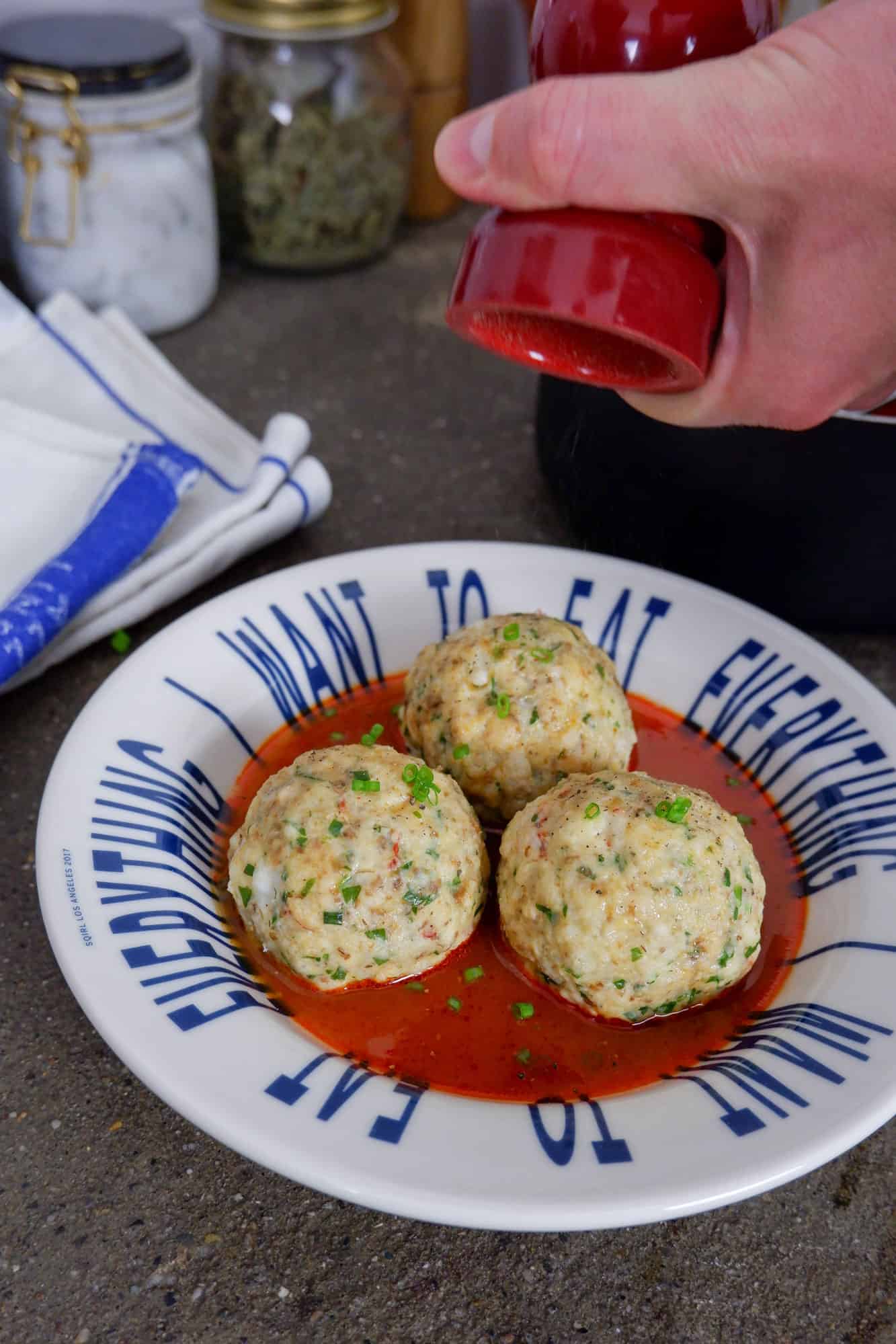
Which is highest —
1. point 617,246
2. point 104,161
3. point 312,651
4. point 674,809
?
point 617,246

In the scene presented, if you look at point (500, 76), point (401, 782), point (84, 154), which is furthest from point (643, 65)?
point (500, 76)

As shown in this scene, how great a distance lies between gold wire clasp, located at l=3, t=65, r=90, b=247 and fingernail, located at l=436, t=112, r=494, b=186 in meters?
1.29

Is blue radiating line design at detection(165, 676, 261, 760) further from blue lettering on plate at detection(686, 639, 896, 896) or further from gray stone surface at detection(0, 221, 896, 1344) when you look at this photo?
blue lettering on plate at detection(686, 639, 896, 896)

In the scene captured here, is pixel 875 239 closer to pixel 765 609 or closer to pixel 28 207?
pixel 765 609

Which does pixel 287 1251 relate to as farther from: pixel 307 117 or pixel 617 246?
pixel 307 117

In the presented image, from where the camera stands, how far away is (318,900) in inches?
46.0

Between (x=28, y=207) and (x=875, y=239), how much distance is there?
1.64m

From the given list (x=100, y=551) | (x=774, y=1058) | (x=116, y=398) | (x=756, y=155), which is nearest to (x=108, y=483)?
(x=100, y=551)

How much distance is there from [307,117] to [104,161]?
1.29 feet

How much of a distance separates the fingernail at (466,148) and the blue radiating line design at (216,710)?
649 mm

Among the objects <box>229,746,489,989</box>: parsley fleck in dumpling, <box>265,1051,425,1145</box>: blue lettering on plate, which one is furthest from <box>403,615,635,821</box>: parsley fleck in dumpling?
<box>265,1051,425,1145</box>: blue lettering on plate

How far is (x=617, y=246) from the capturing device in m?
0.97

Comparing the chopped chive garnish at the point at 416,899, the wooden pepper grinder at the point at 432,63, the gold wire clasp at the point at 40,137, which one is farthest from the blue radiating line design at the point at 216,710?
the wooden pepper grinder at the point at 432,63

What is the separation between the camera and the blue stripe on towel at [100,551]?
1521 millimetres
